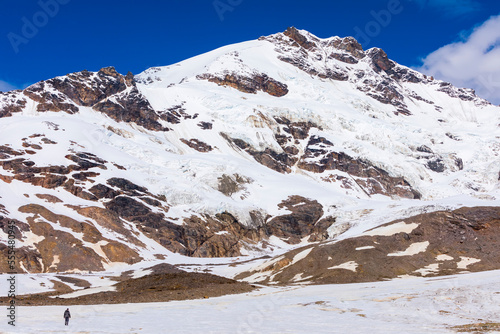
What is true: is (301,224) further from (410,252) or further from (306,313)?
(306,313)

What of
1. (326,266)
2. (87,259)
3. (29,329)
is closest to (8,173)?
(87,259)

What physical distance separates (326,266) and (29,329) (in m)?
55.6

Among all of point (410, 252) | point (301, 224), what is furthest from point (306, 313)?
point (301, 224)

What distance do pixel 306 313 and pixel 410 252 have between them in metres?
45.5

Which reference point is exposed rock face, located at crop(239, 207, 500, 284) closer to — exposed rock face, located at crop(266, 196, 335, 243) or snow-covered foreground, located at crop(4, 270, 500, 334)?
snow-covered foreground, located at crop(4, 270, 500, 334)

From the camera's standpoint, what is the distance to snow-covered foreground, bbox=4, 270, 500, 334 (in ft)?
99.5

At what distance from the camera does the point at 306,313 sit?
38.4m

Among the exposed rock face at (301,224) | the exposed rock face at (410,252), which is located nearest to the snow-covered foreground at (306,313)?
the exposed rock face at (410,252)

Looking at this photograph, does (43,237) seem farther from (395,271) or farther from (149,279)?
(395,271)

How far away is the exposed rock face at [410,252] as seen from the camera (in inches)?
2798

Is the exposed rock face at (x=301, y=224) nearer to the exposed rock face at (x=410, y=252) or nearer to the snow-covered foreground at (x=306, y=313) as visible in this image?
the exposed rock face at (x=410, y=252)

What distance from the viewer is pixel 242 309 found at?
4281 cm

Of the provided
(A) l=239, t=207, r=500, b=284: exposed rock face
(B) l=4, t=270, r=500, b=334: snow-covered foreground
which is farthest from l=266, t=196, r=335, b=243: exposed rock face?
(B) l=4, t=270, r=500, b=334: snow-covered foreground

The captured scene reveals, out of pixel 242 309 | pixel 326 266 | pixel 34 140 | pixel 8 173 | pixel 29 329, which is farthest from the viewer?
pixel 34 140
